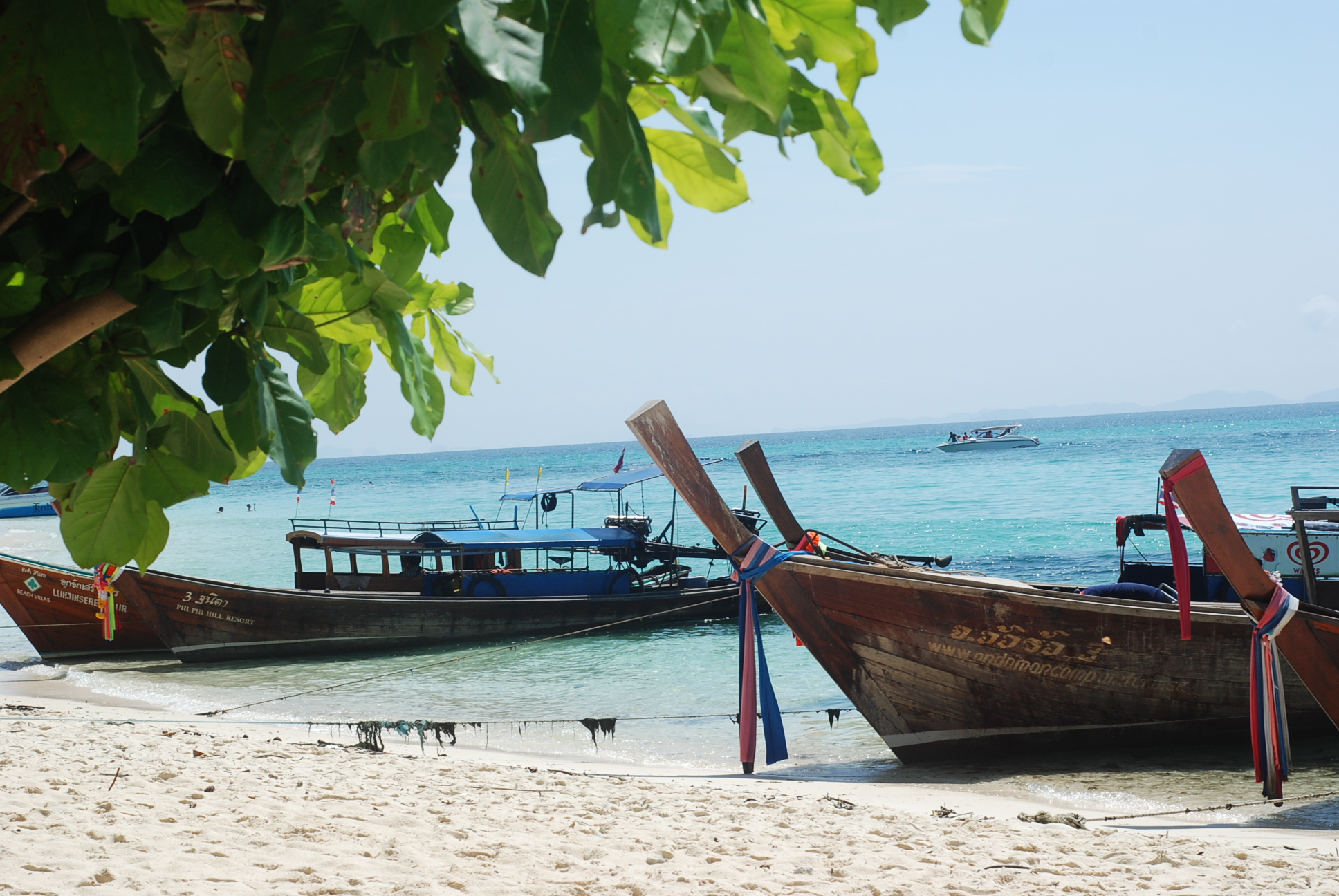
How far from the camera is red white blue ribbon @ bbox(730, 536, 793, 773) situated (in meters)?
6.98

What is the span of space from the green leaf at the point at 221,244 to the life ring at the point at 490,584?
16.4 meters

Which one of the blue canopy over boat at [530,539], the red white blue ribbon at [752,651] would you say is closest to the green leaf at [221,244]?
the red white blue ribbon at [752,651]

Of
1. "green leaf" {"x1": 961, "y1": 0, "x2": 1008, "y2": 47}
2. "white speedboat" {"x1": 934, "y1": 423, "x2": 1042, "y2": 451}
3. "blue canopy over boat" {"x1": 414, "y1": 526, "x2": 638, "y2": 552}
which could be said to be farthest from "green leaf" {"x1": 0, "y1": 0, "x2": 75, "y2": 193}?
"white speedboat" {"x1": 934, "y1": 423, "x2": 1042, "y2": 451}

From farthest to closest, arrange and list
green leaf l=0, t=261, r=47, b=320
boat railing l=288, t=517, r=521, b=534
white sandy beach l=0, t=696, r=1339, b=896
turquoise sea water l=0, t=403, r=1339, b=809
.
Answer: boat railing l=288, t=517, r=521, b=534, turquoise sea water l=0, t=403, r=1339, b=809, white sandy beach l=0, t=696, r=1339, b=896, green leaf l=0, t=261, r=47, b=320

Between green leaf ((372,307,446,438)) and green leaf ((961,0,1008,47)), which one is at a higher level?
green leaf ((961,0,1008,47))

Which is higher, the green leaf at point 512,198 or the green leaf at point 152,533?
the green leaf at point 512,198

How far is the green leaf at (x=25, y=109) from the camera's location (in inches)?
33.3

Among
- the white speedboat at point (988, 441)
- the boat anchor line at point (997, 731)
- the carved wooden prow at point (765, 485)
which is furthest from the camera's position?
the white speedboat at point (988, 441)

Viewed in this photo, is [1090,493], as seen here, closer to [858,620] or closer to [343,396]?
[858,620]

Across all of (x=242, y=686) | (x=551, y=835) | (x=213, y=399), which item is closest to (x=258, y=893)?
(x=551, y=835)

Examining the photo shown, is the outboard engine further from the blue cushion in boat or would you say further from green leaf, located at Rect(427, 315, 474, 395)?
green leaf, located at Rect(427, 315, 474, 395)

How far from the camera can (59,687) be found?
43.9 feet

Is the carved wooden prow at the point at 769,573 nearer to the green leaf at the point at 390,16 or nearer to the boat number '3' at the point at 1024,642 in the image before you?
the boat number '3' at the point at 1024,642

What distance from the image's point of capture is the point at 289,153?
87 centimetres
